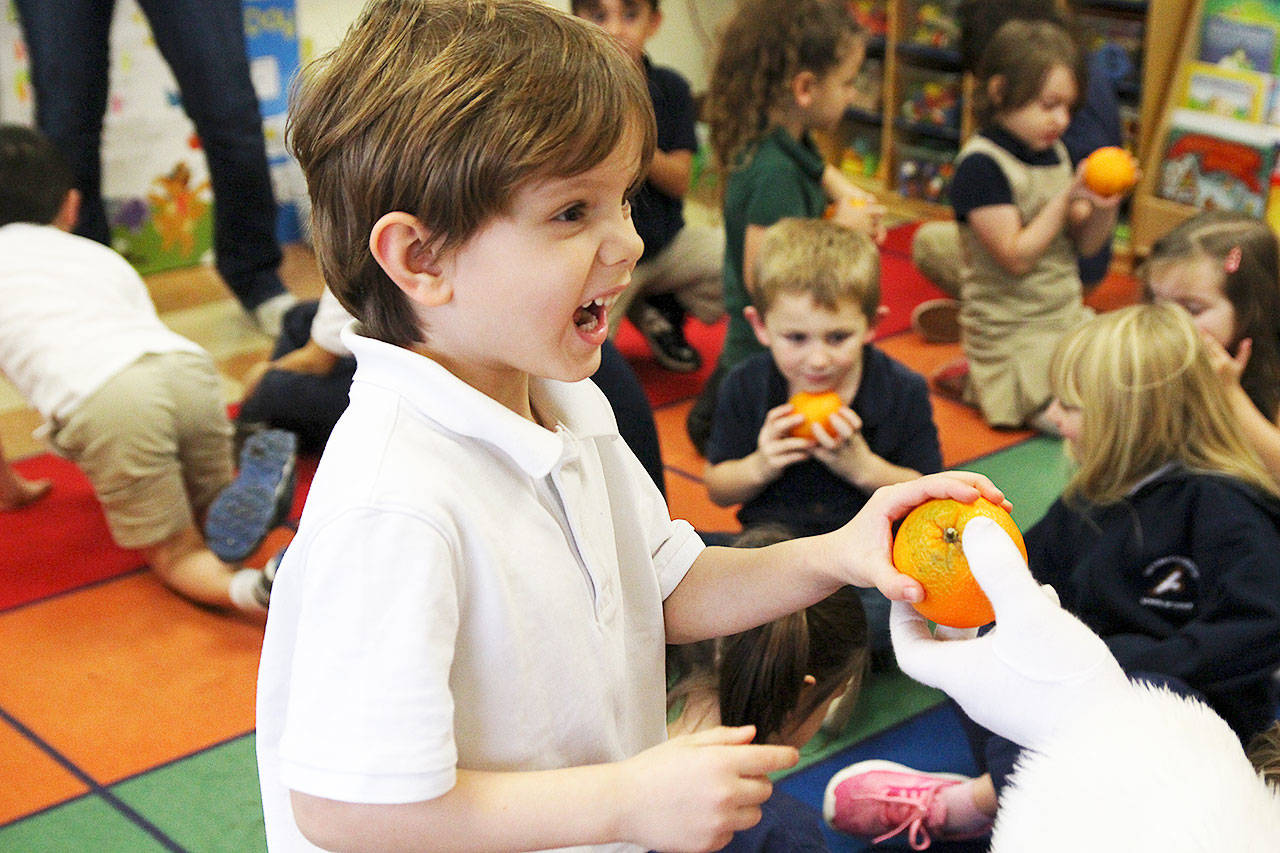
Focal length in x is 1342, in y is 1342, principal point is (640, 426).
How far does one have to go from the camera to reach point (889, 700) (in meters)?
1.96


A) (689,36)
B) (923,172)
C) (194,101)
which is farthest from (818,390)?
(689,36)

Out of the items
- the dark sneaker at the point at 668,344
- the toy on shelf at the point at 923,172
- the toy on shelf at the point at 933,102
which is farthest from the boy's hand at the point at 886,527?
the toy on shelf at the point at 933,102

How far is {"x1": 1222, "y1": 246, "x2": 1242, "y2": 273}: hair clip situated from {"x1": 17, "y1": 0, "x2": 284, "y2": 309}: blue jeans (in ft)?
7.28

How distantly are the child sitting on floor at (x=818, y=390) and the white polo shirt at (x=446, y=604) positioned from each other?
95 cm

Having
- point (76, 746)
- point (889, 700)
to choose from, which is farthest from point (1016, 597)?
point (76, 746)

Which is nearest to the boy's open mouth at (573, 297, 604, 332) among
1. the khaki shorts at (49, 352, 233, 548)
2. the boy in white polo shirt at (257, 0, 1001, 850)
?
the boy in white polo shirt at (257, 0, 1001, 850)

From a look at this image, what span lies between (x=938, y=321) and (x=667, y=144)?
0.83m

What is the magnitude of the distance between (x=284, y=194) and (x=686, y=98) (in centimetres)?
149

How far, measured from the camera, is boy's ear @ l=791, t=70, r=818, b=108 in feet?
8.83

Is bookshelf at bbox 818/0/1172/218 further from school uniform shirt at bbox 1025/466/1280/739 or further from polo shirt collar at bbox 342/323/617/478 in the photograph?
polo shirt collar at bbox 342/323/617/478

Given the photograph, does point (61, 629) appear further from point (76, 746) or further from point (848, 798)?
point (848, 798)

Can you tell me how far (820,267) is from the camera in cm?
202

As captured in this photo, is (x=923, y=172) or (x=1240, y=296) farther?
(x=923, y=172)

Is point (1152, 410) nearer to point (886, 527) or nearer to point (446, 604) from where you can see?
point (886, 527)
